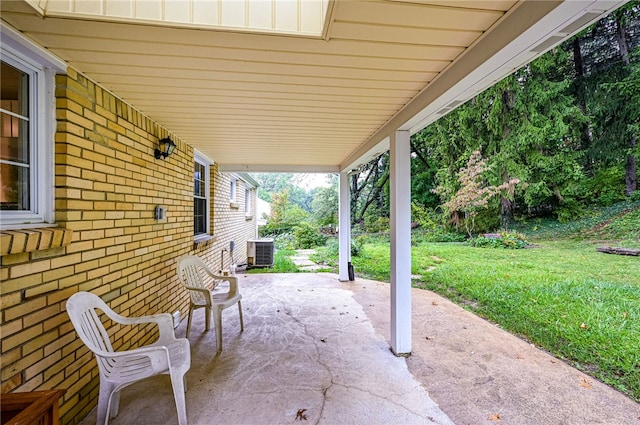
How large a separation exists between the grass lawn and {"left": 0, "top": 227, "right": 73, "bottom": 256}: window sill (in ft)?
14.2

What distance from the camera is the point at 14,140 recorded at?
162 centimetres

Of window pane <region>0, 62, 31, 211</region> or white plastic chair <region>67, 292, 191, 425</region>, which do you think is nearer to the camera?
window pane <region>0, 62, 31, 211</region>

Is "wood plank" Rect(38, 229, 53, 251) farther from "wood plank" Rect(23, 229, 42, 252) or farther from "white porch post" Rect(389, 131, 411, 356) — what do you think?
"white porch post" Rect(389, 131, 411, 356)

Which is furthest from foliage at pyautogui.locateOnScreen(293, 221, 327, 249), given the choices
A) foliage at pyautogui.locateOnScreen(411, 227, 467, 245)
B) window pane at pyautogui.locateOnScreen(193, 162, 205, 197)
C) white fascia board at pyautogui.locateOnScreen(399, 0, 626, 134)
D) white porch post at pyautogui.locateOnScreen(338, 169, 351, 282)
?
white fascia board at pyautogui.locateOnScreen(399, 0, 626, 134)

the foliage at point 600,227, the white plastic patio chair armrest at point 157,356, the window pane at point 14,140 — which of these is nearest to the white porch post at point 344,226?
the white plastic patio chair armrest at point 157,356

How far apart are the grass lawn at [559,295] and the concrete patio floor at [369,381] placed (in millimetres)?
328

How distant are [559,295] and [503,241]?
16.7 feet

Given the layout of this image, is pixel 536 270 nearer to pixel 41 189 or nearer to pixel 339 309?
pixel 339 309

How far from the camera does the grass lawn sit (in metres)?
2.77

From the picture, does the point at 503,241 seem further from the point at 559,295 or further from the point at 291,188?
the point at 291,188

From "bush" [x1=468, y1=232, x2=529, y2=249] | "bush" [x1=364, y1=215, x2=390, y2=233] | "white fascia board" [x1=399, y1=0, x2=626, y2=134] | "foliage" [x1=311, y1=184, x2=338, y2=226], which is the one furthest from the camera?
"foliage" [x1=311, y1=184, x2=338, y2=226]

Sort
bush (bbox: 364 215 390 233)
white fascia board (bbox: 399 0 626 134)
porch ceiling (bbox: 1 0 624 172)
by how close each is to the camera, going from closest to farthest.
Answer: white fascia board (bbox: 399 0 626 134) < porch ceiling (bbox: 1 0 624 172) < bush (bbox: 364 215 390 233)

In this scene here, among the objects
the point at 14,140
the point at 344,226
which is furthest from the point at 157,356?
the point at 344,226

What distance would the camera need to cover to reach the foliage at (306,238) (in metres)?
12.0
